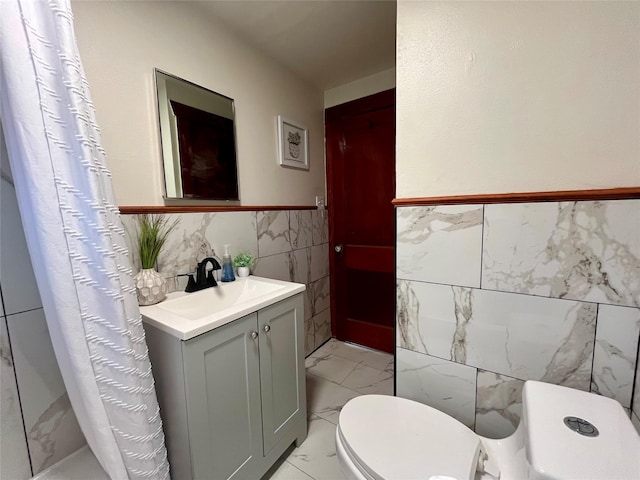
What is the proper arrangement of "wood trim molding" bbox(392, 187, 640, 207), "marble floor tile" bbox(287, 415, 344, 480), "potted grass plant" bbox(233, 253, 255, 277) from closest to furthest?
"wood trim molding" bbox(392, 187, 640, 207) → "marble floor tile" bbox(287, 415, 344, 480) → "potted grass plant" bbox(233, 253, 255, 277)

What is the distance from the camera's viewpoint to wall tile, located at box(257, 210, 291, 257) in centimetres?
176

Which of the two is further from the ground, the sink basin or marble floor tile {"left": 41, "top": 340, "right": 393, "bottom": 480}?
the sink basin

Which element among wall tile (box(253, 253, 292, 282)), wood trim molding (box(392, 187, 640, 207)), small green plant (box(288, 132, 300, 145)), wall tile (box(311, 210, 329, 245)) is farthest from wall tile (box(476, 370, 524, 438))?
small green plant (box(288, 132, 300, 145))

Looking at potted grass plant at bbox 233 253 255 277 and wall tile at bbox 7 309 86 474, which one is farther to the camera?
potted grass plant at bbox 233 253 255 277

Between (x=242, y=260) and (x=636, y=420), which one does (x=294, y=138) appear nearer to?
(x=242, y=260)

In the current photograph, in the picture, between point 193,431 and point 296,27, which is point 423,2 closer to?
point 296,27

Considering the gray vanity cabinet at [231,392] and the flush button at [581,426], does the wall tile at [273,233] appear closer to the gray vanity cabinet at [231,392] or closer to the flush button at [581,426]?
the gray vanity cabinet at [231,392]

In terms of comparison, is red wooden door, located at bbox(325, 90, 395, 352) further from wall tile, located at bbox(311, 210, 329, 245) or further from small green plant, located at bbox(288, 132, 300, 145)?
small green plant, located at bbox(288, 132, 300, 145)

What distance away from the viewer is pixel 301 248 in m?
2.10

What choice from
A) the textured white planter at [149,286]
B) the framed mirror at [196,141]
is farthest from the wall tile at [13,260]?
the framed mirror at [196,141]

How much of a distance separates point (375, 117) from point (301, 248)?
119 cm

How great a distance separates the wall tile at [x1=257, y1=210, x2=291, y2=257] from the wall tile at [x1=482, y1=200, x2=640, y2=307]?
4.15 feet

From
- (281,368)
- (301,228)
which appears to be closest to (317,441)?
(281,368)

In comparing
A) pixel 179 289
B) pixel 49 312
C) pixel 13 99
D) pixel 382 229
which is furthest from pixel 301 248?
pixel 13 99
